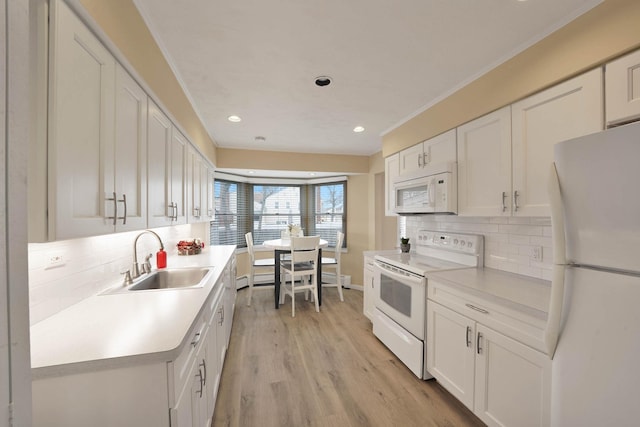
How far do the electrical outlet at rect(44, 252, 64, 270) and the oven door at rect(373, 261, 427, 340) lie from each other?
2.23 meters

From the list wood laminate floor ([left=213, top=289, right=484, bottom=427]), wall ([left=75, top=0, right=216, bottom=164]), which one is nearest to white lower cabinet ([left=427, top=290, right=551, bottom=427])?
wood laminate floor ([left=213, top=289, right=484, bottom=427])

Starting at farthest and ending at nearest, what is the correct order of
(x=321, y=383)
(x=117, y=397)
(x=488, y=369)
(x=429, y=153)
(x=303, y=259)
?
(x=303, y=259)
(x=429, y=153)
(x=321, y=383)
(x=488, y=369)
(x=117, y=397)

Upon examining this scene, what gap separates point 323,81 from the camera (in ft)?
6.60

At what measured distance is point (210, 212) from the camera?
3463mm

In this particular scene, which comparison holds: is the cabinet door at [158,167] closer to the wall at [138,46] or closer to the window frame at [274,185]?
the wall at [138,46]

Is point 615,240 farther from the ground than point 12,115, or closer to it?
closer to it

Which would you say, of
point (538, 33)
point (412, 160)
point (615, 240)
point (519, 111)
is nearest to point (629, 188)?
point (615, 240)

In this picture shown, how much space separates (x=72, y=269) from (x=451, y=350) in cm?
233

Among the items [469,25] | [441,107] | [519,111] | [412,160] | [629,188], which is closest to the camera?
[629,188]

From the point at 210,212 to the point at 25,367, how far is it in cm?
316

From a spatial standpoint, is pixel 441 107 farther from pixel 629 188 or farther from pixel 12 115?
pixel 12 115

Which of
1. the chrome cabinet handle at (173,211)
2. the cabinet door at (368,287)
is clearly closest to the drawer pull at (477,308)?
the cabinet door at (368,287)

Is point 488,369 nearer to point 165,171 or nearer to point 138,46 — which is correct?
point 165,171

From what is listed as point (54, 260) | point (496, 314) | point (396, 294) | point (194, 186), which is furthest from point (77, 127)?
point (396, 294)
